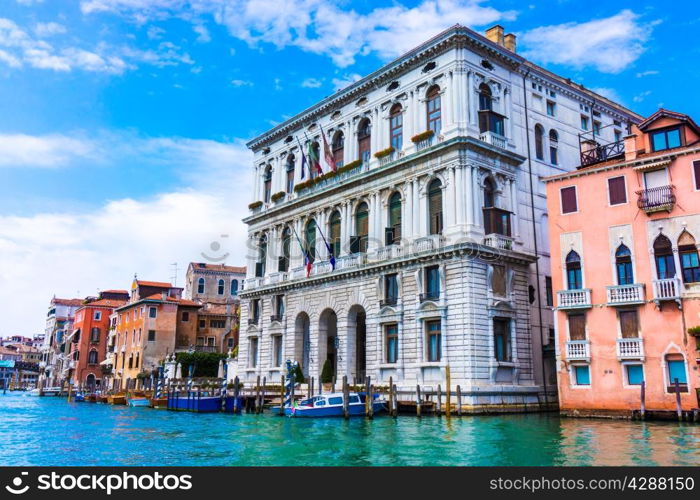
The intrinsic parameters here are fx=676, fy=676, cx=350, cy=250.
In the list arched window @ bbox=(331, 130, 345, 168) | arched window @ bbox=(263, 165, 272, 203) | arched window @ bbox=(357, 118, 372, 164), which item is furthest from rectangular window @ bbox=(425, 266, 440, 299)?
arched window @ bbox=(263, 165, 272, 203)

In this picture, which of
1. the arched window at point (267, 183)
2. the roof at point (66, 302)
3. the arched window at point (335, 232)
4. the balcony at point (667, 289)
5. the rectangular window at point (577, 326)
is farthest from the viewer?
the roof at point (66, 302)

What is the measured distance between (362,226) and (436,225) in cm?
513

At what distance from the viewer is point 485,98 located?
30.1 metres

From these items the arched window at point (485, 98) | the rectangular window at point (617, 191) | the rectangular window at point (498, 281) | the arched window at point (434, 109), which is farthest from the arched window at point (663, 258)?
the arched window at point (434, 109)

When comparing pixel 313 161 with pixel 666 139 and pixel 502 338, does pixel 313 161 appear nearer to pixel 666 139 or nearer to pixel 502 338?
pixel 502 338

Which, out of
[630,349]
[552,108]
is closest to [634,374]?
[630,349]

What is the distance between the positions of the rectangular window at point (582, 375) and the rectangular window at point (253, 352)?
1977 centimetres

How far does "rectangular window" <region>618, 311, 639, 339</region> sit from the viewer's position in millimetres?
22875

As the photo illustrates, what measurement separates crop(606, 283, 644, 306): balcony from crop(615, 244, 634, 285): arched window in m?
0.44

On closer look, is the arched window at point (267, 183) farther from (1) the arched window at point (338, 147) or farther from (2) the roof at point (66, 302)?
(2) the roof at point (66, 302)

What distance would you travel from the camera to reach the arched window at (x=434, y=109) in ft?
98.1

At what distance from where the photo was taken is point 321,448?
16.8 m

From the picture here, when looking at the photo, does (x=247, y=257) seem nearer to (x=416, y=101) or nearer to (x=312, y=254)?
(x=312, y=254)
